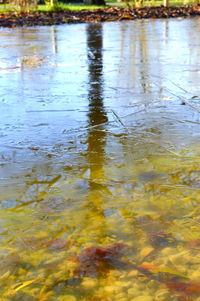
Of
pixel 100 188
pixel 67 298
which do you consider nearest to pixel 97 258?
pixel 67 298

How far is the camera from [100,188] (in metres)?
1.94

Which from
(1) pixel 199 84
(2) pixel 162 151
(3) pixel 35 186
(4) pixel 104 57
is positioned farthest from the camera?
(4) pixel 104 57

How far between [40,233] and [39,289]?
317 millimetres

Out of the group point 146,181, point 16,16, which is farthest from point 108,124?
point 16,16

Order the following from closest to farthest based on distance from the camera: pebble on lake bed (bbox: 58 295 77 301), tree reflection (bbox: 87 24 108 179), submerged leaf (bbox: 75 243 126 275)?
1. pebble on lake bed (bbox: 58 295 77 301)
2. submerged leaf (bbox: 75 243 126 275)
3. tree reflection (bbox: 87 24 108 179)

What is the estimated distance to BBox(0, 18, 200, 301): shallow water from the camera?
1341 mm

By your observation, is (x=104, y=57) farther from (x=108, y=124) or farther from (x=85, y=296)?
(x=85, y=296)

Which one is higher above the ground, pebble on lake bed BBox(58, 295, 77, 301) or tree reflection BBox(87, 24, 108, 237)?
tree reflection BBox(87, 24, 108, 237)

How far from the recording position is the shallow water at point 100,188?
1.34 meters

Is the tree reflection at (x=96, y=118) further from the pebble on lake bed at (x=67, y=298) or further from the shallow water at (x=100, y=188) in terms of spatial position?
the pebble on lake bed at (x=67, y=298)

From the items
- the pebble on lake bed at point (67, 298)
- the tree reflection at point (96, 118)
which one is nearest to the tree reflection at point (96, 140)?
the tree reflection at point (96, 118)

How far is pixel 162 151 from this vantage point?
2361mm

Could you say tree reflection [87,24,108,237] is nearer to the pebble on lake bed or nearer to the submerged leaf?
the submerged leaf

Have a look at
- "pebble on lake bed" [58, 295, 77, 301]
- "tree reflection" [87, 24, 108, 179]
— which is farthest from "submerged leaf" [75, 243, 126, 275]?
"tree reflection" [87, 24, 108, 179]
